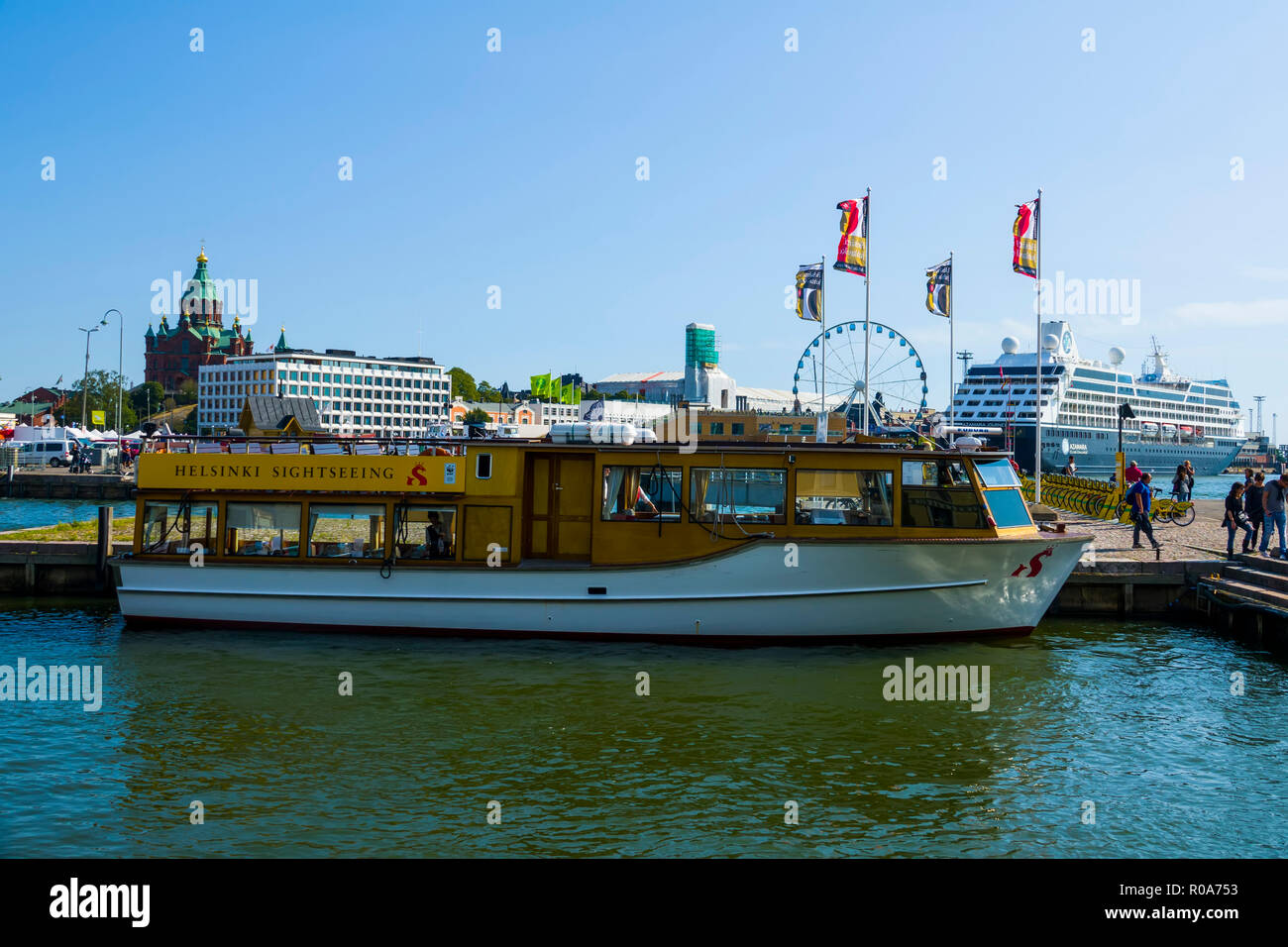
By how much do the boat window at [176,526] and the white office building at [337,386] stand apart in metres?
152

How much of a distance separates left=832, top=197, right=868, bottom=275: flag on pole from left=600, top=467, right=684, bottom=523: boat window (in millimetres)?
20241

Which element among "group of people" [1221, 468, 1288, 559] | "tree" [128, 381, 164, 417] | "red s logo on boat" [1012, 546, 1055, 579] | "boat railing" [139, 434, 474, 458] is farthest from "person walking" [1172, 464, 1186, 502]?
"tree" [128, 381, 164, 417]

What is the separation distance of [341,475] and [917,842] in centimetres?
1161

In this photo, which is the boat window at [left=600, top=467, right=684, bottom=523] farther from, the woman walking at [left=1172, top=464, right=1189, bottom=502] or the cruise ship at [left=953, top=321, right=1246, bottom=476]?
the cruise ship at [left=953, top=321, right=1246, bottom=476]

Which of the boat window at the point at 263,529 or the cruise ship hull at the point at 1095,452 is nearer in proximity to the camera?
the boat window at the point at 263,529

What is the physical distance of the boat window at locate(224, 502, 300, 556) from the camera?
57.6 feet

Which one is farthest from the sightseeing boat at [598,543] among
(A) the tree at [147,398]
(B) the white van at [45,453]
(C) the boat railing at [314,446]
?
(A) the tree at [147,398]

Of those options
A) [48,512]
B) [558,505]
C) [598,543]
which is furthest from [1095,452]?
[598,543]

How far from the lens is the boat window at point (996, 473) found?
16438mm

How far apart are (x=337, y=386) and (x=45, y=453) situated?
105 metres

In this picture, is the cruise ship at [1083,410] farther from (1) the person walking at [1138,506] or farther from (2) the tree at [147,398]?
(2) the tree at [147,398]
